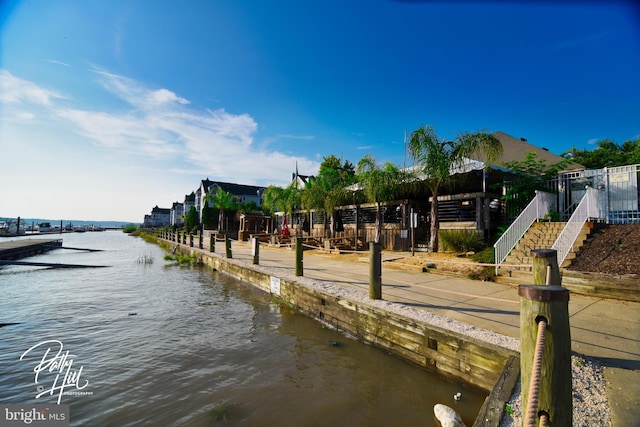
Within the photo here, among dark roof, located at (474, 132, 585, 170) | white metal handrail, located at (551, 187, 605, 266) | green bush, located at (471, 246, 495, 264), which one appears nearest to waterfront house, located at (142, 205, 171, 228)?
dark roof, located at (474, 132, 585, 170)

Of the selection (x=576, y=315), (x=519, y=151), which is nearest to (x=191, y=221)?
(x=519, y=151)

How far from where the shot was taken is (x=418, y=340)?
15.0ft

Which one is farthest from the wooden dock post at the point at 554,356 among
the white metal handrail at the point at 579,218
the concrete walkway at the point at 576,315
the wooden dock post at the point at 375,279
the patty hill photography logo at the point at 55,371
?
the white metal handrail at the point at 579,218

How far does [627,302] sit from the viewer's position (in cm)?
577

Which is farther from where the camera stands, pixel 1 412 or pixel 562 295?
pixel 1 412

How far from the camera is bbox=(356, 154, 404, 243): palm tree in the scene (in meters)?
14.5

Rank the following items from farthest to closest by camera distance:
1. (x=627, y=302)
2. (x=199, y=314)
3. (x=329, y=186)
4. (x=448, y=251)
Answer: (x=329, y=186) < (x=448, y=251) < (x=199, y=314) < (x=627, y=302)

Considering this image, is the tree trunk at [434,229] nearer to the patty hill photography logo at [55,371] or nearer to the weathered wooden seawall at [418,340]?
the weathered wooden seawall at [418,340]

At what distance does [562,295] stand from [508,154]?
19.6 meters

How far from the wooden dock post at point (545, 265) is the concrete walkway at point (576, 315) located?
3.88 feet

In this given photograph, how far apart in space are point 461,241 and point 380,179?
4.67 metres

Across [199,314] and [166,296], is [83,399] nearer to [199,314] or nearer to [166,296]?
[199,314]

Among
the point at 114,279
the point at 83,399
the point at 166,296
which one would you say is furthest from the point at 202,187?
the point at 83,399

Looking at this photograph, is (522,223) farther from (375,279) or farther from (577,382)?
(577,382)
